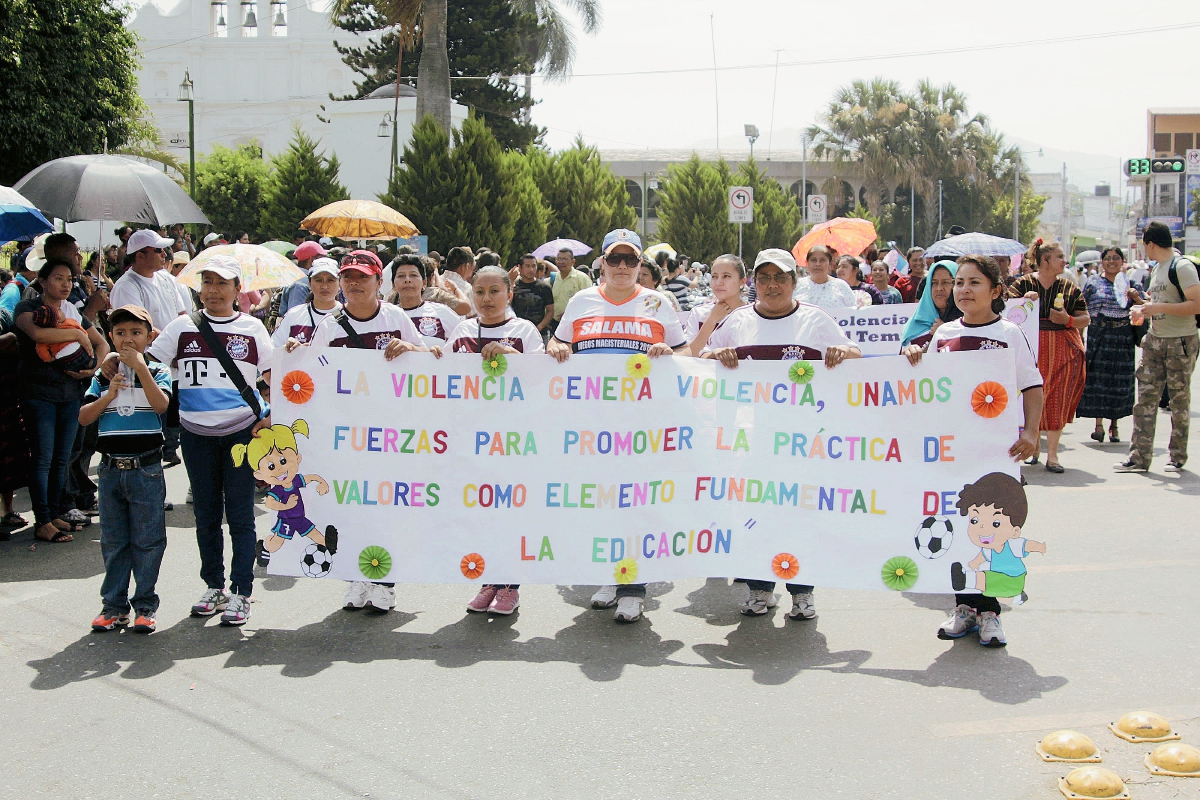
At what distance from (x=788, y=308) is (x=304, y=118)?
93.9 metres

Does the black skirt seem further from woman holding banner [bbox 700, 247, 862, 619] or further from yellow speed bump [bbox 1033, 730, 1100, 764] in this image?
yellow speed bump [bbox 1033, 730, 1100, 764]

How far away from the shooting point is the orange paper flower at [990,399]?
17.7ft

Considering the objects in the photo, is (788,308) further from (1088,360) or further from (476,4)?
(476,4)

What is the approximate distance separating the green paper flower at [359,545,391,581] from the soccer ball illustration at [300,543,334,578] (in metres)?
0.16

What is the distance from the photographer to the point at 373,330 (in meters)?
6.07

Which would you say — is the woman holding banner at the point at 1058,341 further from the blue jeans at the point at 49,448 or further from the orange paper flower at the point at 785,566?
the blue jeans at the point at 49,448

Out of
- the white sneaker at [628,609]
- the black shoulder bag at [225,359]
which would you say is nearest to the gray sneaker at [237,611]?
the black shoulder bag at [225,359]

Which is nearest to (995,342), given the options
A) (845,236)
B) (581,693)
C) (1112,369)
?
(581,693)

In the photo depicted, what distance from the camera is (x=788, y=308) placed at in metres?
5.82

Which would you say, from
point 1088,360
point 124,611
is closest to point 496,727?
point 124,611

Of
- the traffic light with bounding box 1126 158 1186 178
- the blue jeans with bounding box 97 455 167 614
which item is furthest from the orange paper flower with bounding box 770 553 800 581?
the traffic light with bounding box 1126 158 1186 178

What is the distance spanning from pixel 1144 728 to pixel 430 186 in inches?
906

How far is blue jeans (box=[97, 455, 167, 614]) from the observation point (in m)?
5.59

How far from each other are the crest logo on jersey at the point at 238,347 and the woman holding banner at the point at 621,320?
155 cm
